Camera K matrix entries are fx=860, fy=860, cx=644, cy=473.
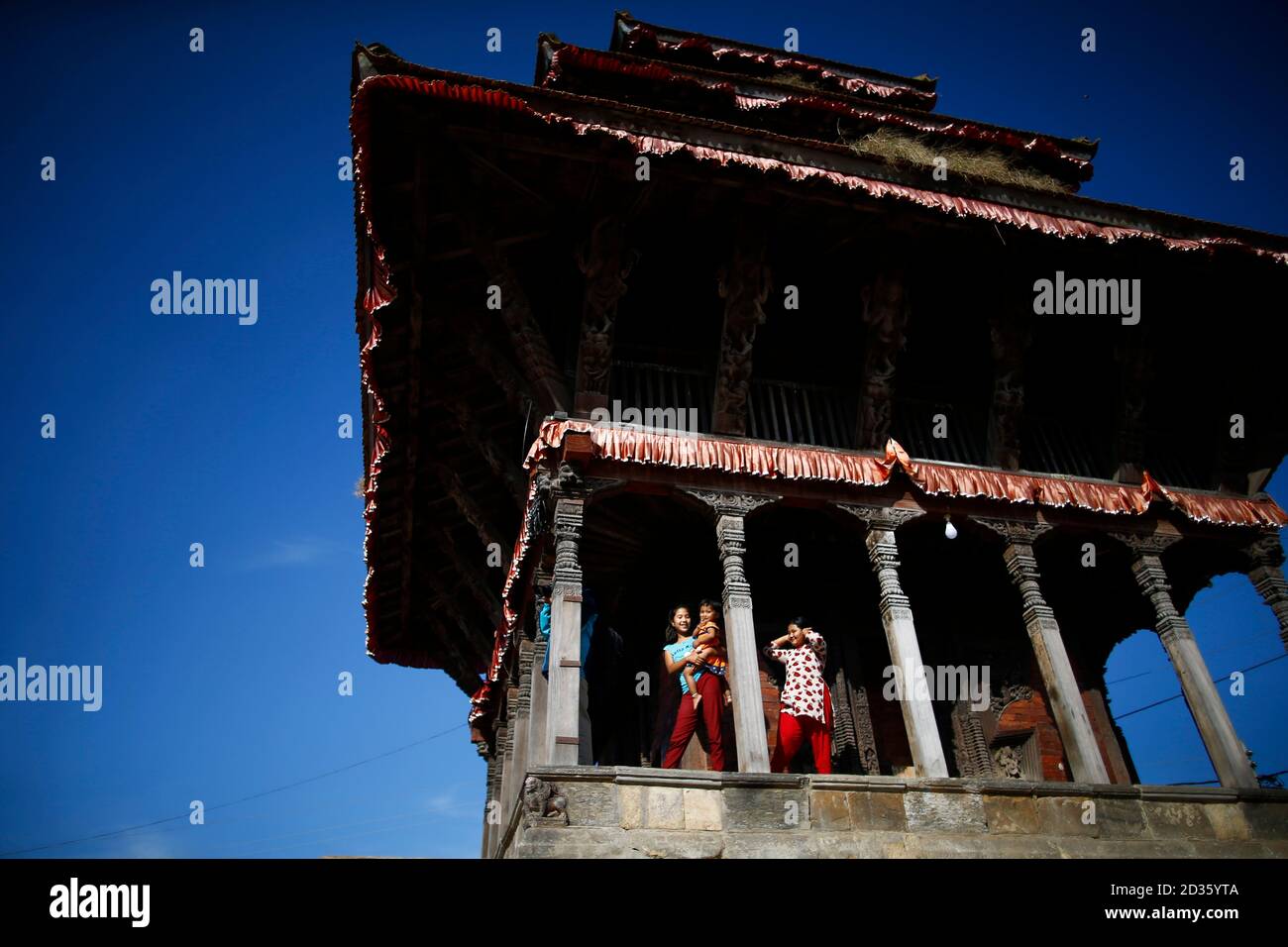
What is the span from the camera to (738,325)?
955cm

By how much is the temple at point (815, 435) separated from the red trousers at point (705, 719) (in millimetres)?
770

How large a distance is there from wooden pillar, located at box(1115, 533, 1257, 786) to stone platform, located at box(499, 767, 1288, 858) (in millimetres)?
475

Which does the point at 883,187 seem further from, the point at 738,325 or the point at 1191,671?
the point at 1191,671

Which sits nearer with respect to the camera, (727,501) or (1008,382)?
(727,501)

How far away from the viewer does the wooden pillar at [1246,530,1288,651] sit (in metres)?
10.0

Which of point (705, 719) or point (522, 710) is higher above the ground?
point (522, 710)

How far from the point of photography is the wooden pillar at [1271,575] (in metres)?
10.0

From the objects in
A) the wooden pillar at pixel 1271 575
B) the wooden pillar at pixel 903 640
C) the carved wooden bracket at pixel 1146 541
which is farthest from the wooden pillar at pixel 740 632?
the wooden pillar at pixel 1271 575

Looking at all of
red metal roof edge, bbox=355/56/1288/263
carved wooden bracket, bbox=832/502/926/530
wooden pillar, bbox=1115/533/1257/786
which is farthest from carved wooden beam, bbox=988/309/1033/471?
carved wooden bracket, bbox=832/502/926/530

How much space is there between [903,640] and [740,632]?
5.62 ft

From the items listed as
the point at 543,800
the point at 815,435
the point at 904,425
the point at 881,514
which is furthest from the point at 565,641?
the point at 904,425
